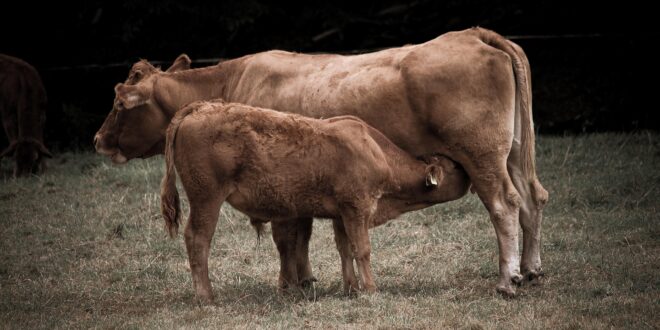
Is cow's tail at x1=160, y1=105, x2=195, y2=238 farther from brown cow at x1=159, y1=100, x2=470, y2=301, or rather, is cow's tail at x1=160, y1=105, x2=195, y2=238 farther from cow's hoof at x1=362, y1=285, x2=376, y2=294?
cow's hoof at x1=362, y1=285, x2=376, y2=294

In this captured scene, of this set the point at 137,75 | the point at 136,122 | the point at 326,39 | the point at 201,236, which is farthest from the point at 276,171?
the point at 326,39

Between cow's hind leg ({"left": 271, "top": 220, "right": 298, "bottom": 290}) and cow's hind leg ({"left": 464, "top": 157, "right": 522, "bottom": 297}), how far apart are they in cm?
155

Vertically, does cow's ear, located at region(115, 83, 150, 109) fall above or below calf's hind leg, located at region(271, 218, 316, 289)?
above

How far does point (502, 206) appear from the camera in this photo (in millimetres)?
8328

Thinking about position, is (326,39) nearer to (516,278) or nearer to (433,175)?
(433,175)

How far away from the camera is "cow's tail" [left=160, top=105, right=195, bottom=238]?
8125mm

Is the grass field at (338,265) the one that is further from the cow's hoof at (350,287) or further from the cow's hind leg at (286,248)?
the cow's hind leg at (286,248)

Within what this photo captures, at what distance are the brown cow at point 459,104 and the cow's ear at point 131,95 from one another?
1201 mm

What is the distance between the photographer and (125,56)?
17.5 meters

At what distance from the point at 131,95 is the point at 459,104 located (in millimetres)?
3315

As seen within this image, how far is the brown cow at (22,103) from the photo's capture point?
14816 mm

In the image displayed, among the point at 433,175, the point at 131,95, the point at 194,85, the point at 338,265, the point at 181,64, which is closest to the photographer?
the point at 433,175

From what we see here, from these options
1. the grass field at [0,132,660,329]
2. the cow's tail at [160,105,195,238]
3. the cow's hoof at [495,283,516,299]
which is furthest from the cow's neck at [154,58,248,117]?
the cow's hoof at [495,283,516,299]

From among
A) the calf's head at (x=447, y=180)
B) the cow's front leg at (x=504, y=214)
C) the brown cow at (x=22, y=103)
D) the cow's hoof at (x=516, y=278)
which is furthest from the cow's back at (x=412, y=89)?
the brown cow at (x=22, y=103)
